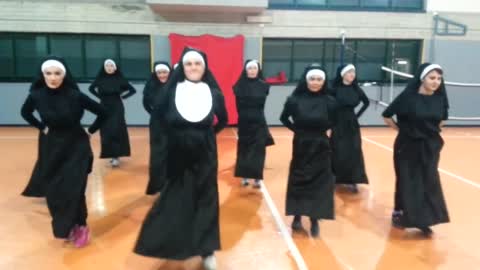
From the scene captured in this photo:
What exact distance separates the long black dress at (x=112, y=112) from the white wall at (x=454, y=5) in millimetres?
9922

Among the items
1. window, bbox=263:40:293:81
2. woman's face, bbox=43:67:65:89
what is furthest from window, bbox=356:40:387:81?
woman's face, bbox=43:67:65:89

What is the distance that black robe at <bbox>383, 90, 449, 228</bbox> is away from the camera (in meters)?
4.79

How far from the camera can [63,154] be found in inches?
176

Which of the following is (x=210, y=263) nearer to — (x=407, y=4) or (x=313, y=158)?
(x=313, y=158)

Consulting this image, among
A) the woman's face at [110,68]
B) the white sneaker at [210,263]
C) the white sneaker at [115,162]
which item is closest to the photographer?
Answer: the white sneaker at [210,263]

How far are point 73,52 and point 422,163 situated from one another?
10.7 metres

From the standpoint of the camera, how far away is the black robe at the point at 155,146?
243 inches

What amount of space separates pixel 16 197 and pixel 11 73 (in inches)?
302

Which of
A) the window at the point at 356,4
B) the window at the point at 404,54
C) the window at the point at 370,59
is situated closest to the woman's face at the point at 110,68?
the window at the point at 356,4

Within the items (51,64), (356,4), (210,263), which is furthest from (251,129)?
(356,4)

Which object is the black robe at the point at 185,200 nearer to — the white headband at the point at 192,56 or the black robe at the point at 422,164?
the white headband at the point at 192,56

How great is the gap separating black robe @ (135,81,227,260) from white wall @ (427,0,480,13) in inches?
458

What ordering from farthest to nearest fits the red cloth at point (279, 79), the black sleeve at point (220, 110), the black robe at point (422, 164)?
→ the red cloth at point (279, 79) → the black robe at point (422, 164) → the black sleeve at point (220, 110)

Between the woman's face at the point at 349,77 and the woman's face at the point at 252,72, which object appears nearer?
the woman's face at the point at 349,77
